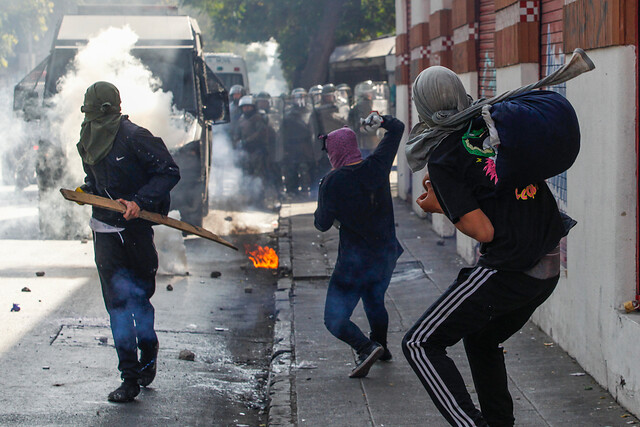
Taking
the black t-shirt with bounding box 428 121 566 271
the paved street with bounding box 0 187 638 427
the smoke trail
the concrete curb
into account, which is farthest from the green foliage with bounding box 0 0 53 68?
the black t-shirt with bounding box 428 121 566 271

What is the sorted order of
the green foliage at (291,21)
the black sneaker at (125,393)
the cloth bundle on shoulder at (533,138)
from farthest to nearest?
the green foliage at (291,21) → the black sneaker at (125,393) → the cloth bundle on shoulder at (533,138)

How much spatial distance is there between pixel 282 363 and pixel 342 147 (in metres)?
1.64

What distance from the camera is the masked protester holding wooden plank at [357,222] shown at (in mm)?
5207

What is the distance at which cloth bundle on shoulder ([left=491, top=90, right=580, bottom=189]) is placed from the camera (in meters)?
3.05

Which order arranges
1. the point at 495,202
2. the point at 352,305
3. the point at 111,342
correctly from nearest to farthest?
the point at 495,202, the point at 352,305, the point at 111,342

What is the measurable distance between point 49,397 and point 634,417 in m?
3.20

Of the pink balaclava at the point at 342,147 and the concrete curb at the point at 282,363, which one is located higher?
the pink balaclava at the point at 342,147

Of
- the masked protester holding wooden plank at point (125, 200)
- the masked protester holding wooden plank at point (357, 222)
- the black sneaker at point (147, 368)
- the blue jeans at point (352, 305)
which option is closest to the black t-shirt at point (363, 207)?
the masked protester holding wooden plank at point (357, 222)

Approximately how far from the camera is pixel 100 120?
4926mm

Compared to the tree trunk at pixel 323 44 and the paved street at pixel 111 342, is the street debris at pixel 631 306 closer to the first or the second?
the paved street at pixel 111 342

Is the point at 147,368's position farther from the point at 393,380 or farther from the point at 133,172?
the point at 393,380

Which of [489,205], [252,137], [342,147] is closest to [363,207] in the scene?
[342,147]

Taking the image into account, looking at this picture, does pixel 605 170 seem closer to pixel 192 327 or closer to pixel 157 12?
pixel 192 327

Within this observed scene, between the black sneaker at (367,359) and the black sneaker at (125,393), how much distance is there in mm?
1352
